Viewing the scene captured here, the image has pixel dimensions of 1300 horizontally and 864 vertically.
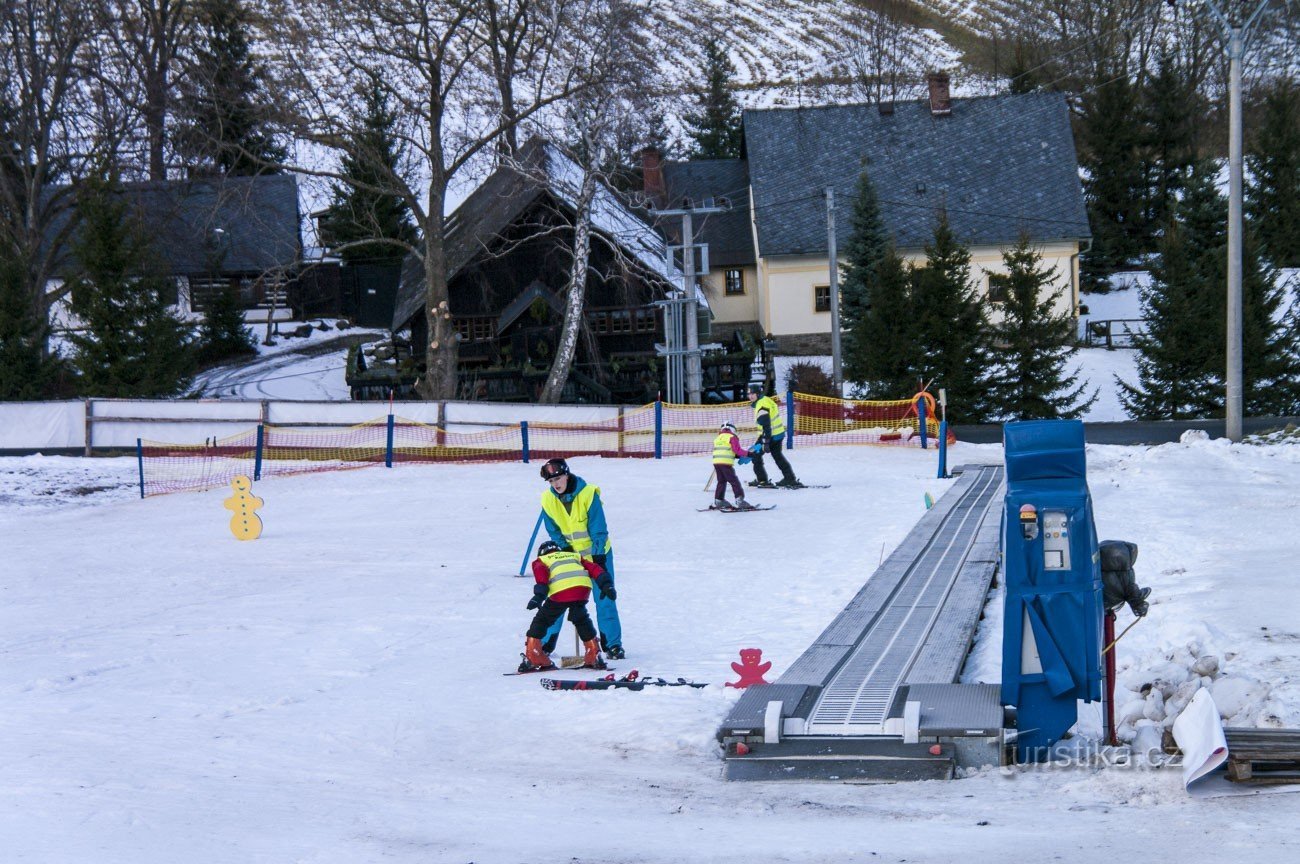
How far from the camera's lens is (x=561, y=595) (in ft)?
34.1

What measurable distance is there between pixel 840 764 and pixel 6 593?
11.4 meters

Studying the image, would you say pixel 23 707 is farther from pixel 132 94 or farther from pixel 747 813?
pixel 132 94

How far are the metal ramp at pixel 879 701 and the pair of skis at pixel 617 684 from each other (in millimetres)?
865

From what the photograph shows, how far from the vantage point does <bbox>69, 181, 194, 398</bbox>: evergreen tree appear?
38.7 m

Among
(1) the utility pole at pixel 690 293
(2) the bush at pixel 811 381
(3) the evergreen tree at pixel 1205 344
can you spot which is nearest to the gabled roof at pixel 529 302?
(2) the bush at pixel 811 381

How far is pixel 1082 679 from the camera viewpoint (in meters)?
7.52

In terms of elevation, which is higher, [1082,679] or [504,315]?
[504,315]

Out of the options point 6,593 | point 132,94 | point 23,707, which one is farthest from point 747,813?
point 132,94

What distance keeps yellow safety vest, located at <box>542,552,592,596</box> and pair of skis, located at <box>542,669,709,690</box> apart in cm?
74

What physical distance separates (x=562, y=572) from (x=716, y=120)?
213ft

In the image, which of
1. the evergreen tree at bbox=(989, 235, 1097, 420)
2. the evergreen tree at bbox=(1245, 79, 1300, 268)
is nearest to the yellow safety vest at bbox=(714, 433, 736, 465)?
the evergreen tree at bbox=(989, 235, 1097, 420)

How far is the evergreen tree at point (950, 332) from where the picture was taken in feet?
117

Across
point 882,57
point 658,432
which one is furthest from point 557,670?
point 882,57

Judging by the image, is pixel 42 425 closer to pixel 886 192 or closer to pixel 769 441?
pixel 769 441
